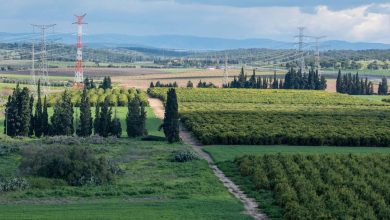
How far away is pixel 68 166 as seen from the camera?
40875mm

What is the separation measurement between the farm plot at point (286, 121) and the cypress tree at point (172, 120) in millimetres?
2513

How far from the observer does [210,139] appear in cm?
6047

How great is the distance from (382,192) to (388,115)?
157 feet

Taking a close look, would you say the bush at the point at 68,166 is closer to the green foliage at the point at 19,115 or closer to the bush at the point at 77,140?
the bush at the point at 77,140

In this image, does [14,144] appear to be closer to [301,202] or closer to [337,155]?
[337,155]

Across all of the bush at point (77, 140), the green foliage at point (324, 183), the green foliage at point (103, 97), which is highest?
the green foliage at point (324, 183)

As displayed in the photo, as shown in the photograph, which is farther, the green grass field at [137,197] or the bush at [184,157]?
the bush at [184,157]

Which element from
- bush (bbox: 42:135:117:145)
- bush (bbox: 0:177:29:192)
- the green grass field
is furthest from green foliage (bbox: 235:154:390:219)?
bush (bbox: 42:135:117:145)

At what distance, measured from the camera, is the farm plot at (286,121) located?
2406 inches

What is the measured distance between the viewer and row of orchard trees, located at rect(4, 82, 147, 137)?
64375 mm

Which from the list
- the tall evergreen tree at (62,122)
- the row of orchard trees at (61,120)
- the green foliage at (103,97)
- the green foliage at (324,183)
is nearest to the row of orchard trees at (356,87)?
the green foliage at (103,97)

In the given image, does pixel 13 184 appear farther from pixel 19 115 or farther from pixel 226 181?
pixel 19 115

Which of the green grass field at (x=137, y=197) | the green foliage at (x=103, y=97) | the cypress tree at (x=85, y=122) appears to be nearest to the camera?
the green grass field at (x=137, y=197)

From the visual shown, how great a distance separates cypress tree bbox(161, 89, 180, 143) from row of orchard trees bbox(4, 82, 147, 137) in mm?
3972
